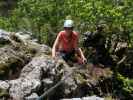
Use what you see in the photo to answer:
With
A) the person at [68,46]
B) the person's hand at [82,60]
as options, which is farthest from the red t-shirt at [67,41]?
the person's hand at [82,60]

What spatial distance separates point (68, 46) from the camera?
42.5 feet

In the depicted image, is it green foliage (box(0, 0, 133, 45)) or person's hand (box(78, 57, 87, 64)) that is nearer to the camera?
person's hand (box(78, 57, 87, 64))

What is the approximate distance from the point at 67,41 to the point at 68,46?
25 centimetres

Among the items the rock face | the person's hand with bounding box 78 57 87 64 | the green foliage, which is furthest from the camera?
the green foliage

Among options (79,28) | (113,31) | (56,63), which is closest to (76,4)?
(79,28)

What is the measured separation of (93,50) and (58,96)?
5.59 meters

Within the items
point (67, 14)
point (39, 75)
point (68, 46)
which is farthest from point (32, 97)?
point (67, 14)

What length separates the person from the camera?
12578mm

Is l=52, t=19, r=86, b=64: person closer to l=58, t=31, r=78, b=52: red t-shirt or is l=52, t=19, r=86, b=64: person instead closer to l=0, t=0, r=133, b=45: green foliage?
l=58, t=31, r=78, b=52: red t-shirt

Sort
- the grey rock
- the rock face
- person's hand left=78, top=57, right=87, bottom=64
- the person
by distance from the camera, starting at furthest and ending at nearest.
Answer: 1. person's hand left=78, top=57, right=87, bottom=64
2. the person
3. the rock face
4. the grey rock

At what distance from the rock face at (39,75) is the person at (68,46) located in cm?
31

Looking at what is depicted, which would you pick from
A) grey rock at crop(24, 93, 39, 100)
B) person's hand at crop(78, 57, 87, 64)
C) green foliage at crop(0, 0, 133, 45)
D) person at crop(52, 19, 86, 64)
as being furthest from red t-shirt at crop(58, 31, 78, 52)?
green foliage at crop(0, 0, 133, 45)

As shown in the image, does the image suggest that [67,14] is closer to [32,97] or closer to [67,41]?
[67,41]

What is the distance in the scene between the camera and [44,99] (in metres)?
10.8
